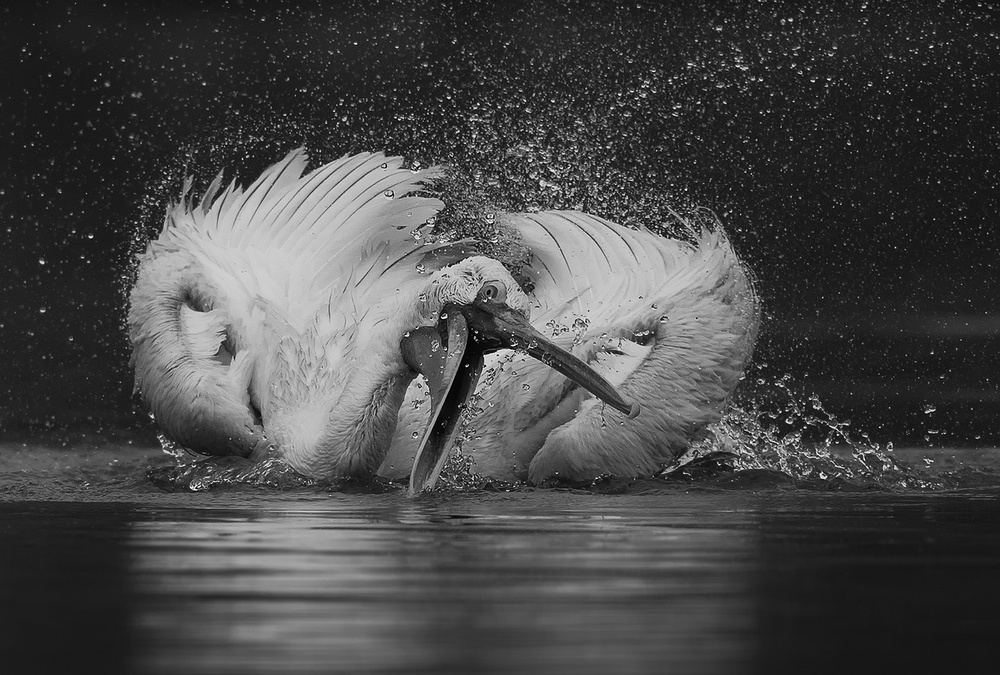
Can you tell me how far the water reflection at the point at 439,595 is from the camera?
12.6 feet

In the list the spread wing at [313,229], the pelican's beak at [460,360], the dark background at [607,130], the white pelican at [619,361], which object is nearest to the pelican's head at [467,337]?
the pelican's beak at [460,360]

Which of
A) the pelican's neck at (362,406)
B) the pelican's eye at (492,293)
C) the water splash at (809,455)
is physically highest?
the pelican's eye at (492,293)

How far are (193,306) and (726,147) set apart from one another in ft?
19.4

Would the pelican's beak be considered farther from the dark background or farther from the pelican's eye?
the dark background

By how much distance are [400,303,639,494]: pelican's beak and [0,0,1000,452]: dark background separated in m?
3.93

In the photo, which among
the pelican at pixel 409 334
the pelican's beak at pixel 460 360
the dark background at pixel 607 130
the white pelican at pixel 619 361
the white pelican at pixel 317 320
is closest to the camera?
the pelican's beak at pixel 460 360

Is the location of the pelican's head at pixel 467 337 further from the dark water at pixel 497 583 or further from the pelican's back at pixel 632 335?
the pelican's back at pixel 632 335

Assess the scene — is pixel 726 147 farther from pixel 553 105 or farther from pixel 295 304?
pixel 295 304

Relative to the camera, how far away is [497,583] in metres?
4.80

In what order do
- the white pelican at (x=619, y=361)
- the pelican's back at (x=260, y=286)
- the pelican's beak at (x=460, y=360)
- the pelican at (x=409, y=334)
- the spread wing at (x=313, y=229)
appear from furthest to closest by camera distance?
the spread wing at (x=313, y=229)
the pelican's back at (x=260, y=286)
the white pelican at (x=619, y=361)
the pelican at (x=409, y=334)
the pelican's beak at (x=460, y=360)

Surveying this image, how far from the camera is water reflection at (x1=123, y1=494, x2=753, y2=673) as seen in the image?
12.6 ft

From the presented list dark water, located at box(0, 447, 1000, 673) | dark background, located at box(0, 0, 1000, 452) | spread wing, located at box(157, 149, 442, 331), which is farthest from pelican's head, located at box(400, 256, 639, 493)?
dark background, located at box(0, 0, 1000, 452)

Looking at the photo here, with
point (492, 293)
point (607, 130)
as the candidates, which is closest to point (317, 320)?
point (492, 293)

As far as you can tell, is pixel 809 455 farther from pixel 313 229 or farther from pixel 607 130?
pixel 607 130
